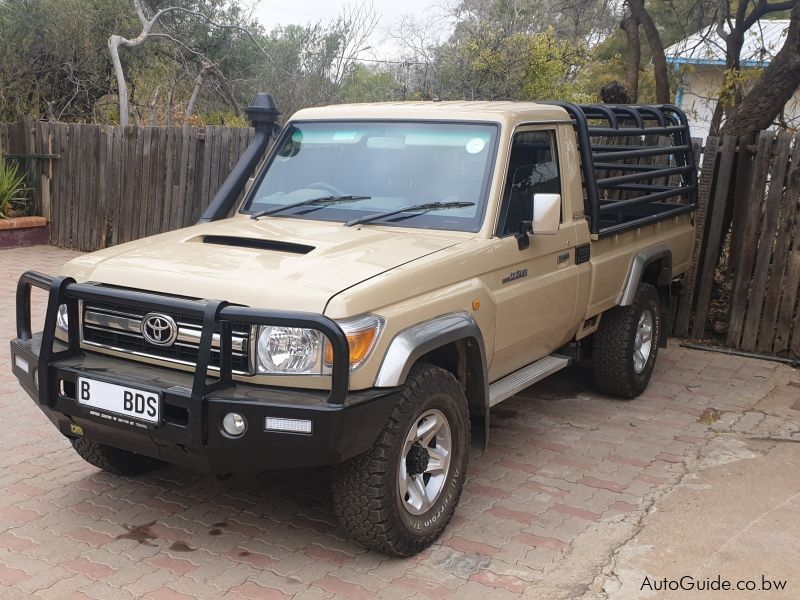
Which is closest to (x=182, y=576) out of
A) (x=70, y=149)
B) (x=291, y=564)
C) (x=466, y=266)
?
(x=291, y=564)

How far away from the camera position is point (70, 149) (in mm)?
11836

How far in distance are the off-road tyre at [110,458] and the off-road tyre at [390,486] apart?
149 centimetres

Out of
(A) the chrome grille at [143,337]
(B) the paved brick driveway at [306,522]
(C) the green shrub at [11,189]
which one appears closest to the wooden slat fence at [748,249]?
(B) the paved brick driveway at [306,522]

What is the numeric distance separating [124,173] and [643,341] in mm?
7431

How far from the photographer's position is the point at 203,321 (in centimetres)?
347

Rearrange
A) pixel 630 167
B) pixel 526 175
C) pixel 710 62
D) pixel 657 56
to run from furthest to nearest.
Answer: pixel 710 62, pixel 657 56, pixel 630 167, pixel 526 175

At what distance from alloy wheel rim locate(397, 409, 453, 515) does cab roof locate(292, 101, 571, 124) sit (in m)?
1.81

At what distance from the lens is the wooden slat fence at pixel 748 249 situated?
24.6 feet

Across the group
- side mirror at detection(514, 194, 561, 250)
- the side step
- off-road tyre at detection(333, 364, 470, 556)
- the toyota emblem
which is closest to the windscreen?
side mirror at detection(514, 194, 561, 250)

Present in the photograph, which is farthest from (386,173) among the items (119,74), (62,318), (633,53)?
(119,74)

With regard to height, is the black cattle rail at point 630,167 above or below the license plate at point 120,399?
above

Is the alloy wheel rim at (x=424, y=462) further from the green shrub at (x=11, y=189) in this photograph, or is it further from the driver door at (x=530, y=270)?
the green shrub at (x=11, y=189)

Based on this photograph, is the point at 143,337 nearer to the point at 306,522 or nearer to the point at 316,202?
the point at 306,522

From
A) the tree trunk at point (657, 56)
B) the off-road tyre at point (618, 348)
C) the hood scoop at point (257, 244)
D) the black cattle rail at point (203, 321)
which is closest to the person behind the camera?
the black cattle rail at point (203, 321)
